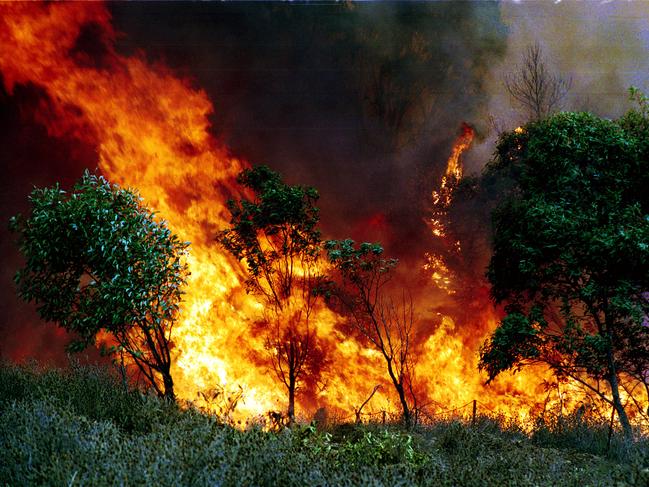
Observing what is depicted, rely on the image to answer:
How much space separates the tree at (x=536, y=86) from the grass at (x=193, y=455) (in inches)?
579

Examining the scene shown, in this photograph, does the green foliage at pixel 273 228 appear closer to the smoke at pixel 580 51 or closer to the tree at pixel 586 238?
the tree at pixel 586 238

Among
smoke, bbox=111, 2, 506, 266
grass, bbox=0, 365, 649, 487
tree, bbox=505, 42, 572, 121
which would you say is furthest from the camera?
smoke, bbox=111, 2, 506, 266

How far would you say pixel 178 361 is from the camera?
714 inches

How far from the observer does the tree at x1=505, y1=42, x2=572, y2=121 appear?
1833 cm

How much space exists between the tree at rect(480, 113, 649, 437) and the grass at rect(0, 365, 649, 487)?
13.6 feet

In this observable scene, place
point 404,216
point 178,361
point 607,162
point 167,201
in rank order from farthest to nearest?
point 404,216
point 167,201
point 178,361
point 607,162

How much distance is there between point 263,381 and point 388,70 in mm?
14064

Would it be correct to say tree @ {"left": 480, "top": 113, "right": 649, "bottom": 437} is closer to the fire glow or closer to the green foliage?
the green foliage

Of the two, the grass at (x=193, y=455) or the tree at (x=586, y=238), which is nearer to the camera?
the grass at (x=193, y=455)

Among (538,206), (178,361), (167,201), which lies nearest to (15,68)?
(167,201)

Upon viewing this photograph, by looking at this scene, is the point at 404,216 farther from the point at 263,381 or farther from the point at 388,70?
the point at 263,381

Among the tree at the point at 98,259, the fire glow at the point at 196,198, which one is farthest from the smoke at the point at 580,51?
the tree at the point at 98,259

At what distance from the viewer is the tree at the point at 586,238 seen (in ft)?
31.9

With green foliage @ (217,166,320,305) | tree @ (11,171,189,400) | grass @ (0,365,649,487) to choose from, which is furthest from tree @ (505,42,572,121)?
grass @ (0,365,649,487)
